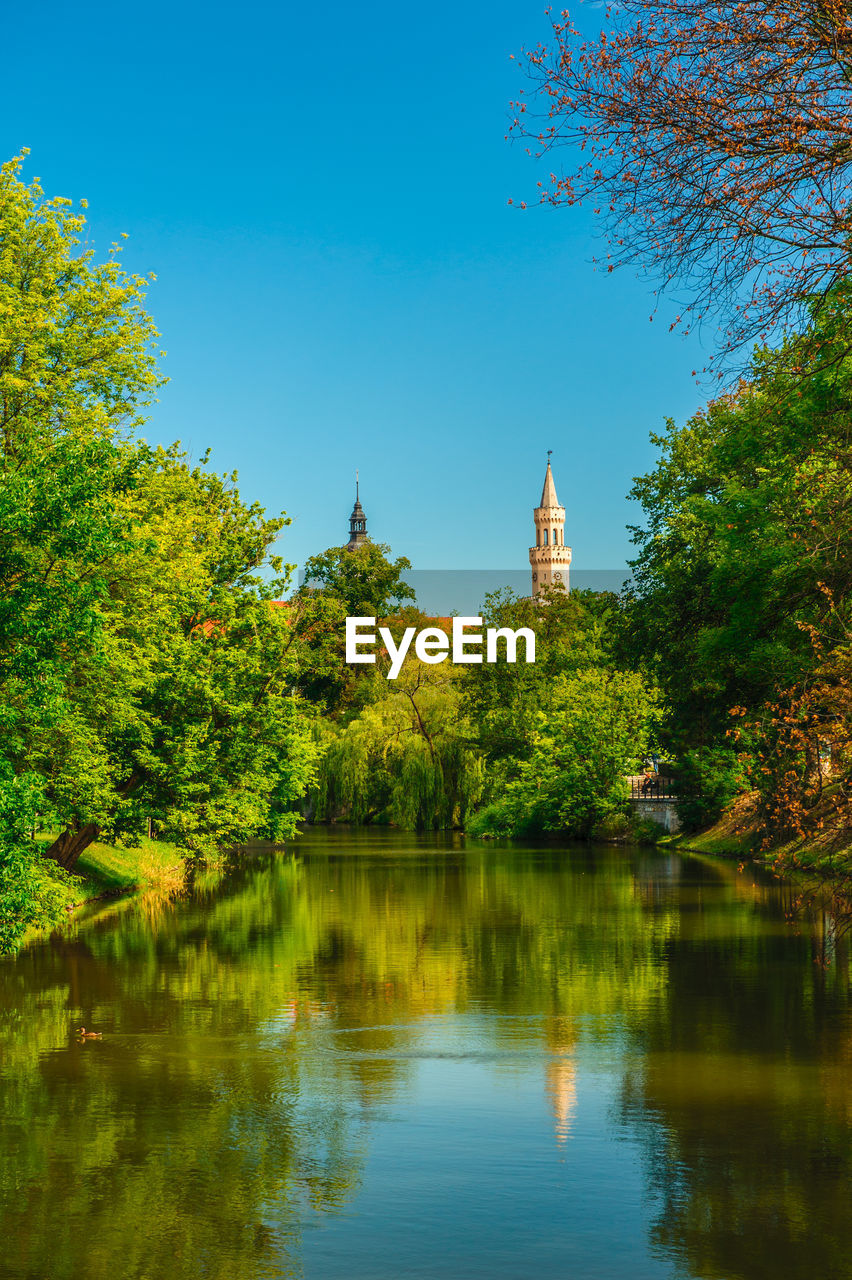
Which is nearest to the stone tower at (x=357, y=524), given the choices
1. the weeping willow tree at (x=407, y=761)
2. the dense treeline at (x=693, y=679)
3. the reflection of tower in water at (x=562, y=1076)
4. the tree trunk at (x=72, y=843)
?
the dense treeline at (x=693, y=679)

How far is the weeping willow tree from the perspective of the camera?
65625 millimetres

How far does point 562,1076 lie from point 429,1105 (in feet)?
5.33

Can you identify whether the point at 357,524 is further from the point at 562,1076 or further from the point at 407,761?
the point at 562,1076

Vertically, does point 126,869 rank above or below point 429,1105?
above

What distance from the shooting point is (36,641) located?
17.6 meters

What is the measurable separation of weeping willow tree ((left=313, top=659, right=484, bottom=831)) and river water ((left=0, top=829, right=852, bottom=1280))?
4106cm

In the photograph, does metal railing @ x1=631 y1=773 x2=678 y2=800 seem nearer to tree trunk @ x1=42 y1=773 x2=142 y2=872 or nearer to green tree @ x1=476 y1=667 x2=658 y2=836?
green tree @ x1=476 y1=667 x2=658 y2=836

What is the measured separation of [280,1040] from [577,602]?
66807mm

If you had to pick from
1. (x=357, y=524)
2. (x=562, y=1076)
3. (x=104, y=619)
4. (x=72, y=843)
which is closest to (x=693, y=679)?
(x=72, y=843)

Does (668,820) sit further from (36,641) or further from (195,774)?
(36,641)

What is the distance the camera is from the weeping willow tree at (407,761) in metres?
65.6

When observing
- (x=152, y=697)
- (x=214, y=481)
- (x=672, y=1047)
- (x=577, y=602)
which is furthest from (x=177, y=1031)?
(x=577, y=602)

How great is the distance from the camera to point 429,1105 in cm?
1180

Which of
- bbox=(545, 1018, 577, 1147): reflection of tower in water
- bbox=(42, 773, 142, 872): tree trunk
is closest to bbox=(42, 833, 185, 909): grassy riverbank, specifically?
bbox=(42, 773, 142, 872): tree trunk
